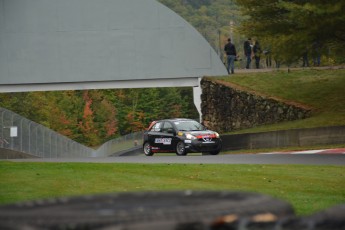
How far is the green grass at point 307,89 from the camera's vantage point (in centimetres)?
4462

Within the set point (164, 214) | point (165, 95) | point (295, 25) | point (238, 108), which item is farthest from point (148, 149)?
point (165, 95)

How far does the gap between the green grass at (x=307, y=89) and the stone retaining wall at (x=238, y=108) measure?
0.57m

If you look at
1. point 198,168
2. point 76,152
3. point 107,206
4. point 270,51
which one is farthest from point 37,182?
point 76,152

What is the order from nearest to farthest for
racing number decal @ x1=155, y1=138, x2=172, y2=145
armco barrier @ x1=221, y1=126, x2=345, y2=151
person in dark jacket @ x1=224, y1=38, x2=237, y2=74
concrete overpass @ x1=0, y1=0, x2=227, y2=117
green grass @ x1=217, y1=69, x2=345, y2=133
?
Answer: armco barrier @ x1=221, y1=126, x2=345, y2=151 → racing number decal @ x1=155, y1=138, x2=172, y2=145 → green grass @ x1=217, y1=69, x2=345, y2=133 → concrete overpass @ x1=0, y1=0, x2=227, y2=117 → person in dark jacket @ x1=224, y1=38, x2=237, y2=74

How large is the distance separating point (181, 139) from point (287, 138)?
451cm

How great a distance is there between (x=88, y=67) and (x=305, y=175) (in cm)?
3374

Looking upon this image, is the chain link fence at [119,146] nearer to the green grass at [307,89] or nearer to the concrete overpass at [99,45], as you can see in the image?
the concrete overpass at [99,45]

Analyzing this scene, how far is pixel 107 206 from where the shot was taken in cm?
452

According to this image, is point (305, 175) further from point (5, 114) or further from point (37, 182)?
point (5, 114)

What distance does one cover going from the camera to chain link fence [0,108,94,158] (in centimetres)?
4281

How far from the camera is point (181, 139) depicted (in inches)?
1470

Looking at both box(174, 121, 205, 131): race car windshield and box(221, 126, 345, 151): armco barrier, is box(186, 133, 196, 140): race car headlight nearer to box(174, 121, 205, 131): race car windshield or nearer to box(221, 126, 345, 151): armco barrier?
box(174, 121, 205, 131): race car windshield

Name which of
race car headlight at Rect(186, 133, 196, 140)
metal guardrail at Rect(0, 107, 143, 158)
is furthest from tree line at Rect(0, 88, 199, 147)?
race car headlight at Rect(186, 133, 196, 140)

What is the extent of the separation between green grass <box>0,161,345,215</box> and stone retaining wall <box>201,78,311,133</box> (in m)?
24.0
